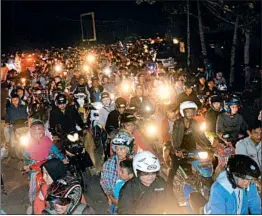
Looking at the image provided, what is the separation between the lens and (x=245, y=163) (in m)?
4.63

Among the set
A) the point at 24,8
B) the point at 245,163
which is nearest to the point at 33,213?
the point at 245,163

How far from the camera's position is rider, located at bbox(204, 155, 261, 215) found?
449 cm

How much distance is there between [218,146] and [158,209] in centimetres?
299

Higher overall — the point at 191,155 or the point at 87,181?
the point at 191,155

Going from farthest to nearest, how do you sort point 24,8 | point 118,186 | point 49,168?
point 24,8 < point 118,186 < point 49,168

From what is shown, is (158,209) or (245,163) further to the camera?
(158,209)

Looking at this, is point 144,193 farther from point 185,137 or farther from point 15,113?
point 15,113

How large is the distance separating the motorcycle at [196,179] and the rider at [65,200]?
76.0 inches

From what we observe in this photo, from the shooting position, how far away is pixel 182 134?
828cm

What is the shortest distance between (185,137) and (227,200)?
3.80m

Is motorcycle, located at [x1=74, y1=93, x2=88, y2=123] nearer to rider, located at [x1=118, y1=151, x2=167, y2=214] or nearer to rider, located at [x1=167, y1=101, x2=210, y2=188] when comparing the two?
rider, located at [x1=167, y1=101, x2=210, y2=188]

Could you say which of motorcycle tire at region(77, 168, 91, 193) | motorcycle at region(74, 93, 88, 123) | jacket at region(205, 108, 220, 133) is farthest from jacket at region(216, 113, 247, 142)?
motorcycle at region(74, 93, 88, 123)

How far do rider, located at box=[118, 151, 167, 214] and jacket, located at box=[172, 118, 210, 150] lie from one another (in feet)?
9.58

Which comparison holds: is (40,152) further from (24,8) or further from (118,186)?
(24,8)
